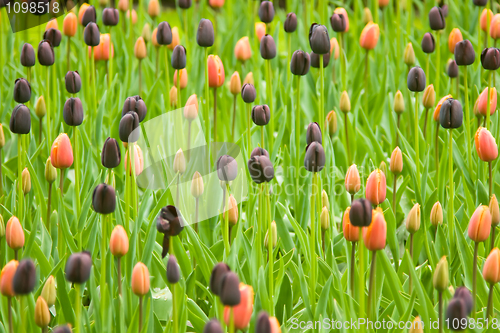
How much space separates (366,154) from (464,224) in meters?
0.53

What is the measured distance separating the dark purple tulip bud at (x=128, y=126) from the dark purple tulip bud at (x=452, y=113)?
2.55 ft

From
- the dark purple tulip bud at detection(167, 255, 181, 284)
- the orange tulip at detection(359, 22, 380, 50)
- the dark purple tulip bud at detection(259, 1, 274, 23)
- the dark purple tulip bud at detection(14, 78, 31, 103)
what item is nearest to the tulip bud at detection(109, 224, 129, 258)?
the dark purple tulip bud at detection(167, 255, 181, 284)

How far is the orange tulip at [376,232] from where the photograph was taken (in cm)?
109

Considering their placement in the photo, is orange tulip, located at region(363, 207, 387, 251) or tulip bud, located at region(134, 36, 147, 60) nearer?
orange tulip, located at region(363, 207, 387, 251)

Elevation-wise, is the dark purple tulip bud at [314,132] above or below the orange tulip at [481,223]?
above

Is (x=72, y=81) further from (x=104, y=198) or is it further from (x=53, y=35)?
(x=104, y=198)

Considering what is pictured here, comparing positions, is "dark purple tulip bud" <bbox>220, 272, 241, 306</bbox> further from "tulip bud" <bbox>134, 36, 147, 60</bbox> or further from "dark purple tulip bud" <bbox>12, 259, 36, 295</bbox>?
"tulip bud" <bbox>134, 36, 147, 60</bbox>

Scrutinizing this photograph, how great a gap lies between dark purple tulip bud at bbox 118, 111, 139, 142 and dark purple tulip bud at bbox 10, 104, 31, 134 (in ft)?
0.99

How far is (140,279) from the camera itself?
1078 mm

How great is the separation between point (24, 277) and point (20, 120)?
25.5 inches

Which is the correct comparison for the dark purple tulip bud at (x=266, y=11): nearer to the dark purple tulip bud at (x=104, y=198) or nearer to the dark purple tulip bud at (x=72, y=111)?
the dark purple tulip bud at (x=72, y=111)

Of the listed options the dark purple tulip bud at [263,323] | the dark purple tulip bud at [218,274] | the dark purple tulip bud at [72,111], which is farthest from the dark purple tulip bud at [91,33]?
the dark purple tulip bud at [263,323]

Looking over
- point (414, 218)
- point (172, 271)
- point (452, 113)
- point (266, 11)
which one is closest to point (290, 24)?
point (266, 11)

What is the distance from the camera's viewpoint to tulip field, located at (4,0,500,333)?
115cm
